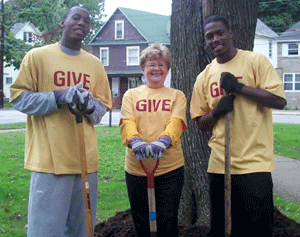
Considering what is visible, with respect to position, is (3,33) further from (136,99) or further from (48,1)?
(136,99)

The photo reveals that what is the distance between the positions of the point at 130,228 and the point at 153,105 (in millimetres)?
1649

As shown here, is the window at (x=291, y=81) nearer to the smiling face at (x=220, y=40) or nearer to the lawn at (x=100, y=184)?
the lawn at (x=100, y=184)

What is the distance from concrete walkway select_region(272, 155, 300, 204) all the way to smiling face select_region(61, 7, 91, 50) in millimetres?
4300

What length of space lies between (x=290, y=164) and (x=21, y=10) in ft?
115

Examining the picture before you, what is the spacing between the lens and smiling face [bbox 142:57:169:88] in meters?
3.61

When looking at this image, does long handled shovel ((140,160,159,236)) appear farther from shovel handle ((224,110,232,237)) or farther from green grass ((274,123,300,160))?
→ green grass ((274,123,300,160))

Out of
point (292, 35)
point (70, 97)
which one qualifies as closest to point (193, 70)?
point (70, 97)

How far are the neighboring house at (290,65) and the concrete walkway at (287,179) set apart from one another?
27010mm

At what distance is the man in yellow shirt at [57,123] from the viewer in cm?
321

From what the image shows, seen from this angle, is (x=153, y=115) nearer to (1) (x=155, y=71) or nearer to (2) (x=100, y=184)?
(1) (x=155, y=71)

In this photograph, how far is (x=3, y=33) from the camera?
32.6 meters

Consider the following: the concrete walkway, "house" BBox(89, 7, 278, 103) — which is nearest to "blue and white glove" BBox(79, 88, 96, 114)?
the concrete walkway

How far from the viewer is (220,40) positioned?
3.30m

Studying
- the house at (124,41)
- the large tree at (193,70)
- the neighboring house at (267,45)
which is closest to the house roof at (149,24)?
the house at (124,41)
